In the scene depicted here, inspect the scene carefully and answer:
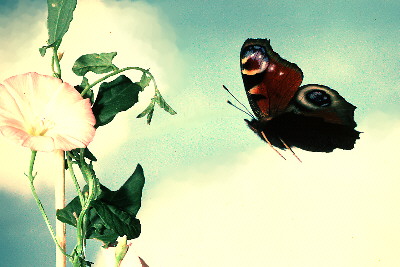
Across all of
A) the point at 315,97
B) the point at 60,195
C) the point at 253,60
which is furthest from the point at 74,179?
the point at 315,97

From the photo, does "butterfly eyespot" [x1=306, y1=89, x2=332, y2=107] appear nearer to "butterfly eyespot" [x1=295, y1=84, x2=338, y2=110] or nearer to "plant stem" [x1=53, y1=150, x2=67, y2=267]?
"butterfly eyespot" [x1=295, y1=84, x2=338, y2=110]

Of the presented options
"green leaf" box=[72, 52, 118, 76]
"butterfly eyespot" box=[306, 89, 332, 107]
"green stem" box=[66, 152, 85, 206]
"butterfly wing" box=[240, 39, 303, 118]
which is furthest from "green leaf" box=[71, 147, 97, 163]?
"butterfly eyespot" box=[306, 89, 332, 107]

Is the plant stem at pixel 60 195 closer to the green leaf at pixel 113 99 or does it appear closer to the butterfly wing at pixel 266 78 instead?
the green leaf at pixel 113 99

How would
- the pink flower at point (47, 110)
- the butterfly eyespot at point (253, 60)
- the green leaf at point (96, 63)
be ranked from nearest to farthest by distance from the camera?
the pink flower at point (47, 110), the green leaf at point (96, 63), the butterfly eyespot at point (253, 60)

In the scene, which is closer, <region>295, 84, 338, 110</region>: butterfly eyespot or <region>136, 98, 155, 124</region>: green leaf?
<region>136, 98, 155, 124</region>: green leaf

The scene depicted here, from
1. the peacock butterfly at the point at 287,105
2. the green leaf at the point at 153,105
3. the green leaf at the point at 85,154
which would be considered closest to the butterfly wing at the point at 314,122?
the peacock butterfly at the point at 287,105
